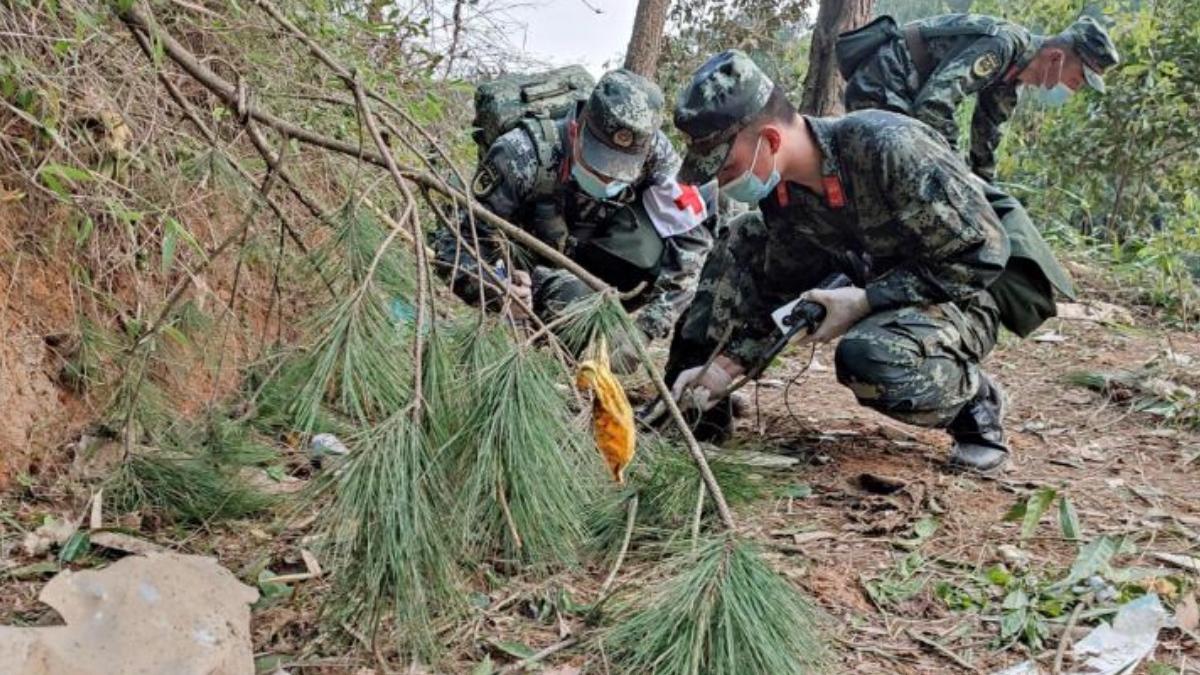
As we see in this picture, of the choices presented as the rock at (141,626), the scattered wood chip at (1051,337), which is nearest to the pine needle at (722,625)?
the rock at (141,626)

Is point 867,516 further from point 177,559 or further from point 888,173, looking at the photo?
point 177,559

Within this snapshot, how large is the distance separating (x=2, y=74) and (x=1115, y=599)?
225 cm

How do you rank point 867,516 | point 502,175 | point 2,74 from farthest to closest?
point 502,175 → point 867,516 → point 2,74

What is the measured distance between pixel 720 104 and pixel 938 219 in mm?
561

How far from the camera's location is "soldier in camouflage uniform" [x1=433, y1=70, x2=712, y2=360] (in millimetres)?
2816

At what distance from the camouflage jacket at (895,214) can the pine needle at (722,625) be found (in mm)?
1144

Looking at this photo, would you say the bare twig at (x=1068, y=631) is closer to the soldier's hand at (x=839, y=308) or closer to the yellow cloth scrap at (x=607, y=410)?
the yellow cloth scrap at (x=607, y=410)

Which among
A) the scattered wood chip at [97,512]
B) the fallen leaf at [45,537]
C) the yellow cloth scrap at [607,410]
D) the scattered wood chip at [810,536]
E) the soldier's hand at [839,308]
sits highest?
the soldier's hand at [839,308]

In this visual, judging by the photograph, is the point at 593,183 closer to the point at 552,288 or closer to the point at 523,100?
the point at 552,288

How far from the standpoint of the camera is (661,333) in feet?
10.9

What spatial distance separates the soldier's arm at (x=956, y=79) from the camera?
382cm

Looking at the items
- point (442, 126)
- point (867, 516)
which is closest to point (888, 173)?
point (867, 516)

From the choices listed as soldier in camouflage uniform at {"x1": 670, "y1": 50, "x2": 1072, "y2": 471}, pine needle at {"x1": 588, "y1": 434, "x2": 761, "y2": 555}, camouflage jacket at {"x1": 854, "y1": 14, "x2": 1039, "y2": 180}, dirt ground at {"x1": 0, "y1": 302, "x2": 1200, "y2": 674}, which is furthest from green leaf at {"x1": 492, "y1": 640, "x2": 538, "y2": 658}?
camouflage jacket at {"x1": 854, "y1": 14, "x2": 1039, "y2": 180}

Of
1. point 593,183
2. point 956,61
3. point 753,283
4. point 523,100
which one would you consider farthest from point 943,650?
point 956,61
